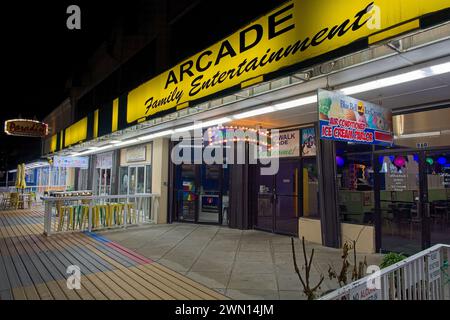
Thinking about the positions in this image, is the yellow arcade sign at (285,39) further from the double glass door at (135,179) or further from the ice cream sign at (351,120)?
the double glass door at (135,179)

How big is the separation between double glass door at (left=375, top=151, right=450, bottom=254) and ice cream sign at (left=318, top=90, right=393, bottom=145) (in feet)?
4.42

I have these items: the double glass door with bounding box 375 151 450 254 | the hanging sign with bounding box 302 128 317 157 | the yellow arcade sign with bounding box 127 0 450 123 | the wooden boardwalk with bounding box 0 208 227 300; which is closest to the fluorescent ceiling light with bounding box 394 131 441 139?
the double glass door with bounding box 375 151 450 254

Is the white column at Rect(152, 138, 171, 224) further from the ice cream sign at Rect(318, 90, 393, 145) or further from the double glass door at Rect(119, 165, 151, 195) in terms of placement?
the ice cream sign at Rect(318, 90, 393, 145)

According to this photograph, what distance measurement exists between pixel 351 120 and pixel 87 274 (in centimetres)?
500

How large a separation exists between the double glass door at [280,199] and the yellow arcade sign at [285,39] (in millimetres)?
4243

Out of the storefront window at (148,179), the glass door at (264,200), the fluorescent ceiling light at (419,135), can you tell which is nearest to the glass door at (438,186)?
the fluorescent ceiling light at (419,135)

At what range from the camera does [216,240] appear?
7.97 metres

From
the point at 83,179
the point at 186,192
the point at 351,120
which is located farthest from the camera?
the point at 83,179

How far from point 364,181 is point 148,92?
591 cm

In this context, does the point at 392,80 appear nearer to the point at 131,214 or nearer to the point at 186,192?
the point at 186,192

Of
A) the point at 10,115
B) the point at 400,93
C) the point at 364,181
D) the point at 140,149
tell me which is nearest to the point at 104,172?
the point at 140,149

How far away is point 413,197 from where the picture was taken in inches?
242

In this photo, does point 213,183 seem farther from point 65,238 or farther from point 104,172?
point 104,172

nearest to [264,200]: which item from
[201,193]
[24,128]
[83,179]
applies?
[201,193]
